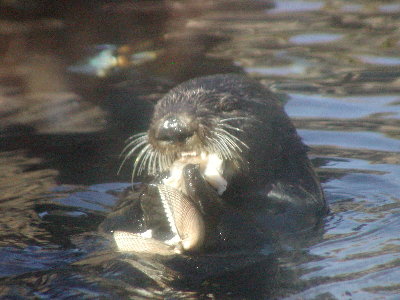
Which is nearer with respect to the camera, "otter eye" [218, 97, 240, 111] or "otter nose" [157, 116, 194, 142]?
"otter nose" [157, 116, 194, 142]

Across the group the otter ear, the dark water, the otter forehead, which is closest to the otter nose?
the otter forehead

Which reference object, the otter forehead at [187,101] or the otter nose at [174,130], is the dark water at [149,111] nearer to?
the otter nose at [174,130]

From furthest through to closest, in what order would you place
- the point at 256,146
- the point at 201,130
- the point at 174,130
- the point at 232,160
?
1. the point at 256,146
2. the point at 232,160
3. the point at 201,130
4. the point at 174,130

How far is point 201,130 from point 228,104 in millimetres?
363

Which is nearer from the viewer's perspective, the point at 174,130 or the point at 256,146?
the point at 174,130

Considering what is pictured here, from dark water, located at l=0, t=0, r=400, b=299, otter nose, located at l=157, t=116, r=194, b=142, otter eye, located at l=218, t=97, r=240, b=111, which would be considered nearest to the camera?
dark water, located at l=0, t=0, r=400, b=299

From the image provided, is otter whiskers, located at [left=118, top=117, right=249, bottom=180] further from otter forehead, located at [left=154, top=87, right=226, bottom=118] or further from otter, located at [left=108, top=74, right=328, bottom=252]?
otter forehead, located at [left=154, top=87, right=226, bottom=118]

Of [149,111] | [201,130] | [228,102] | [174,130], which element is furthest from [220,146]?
[149,111]

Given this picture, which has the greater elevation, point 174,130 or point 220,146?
point 174,130

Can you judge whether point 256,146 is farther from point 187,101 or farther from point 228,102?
point 187,101

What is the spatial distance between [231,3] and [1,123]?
452 centimetres

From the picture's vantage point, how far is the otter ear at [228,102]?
184 inches

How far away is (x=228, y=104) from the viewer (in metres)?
4.71

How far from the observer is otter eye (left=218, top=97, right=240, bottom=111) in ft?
15.4
